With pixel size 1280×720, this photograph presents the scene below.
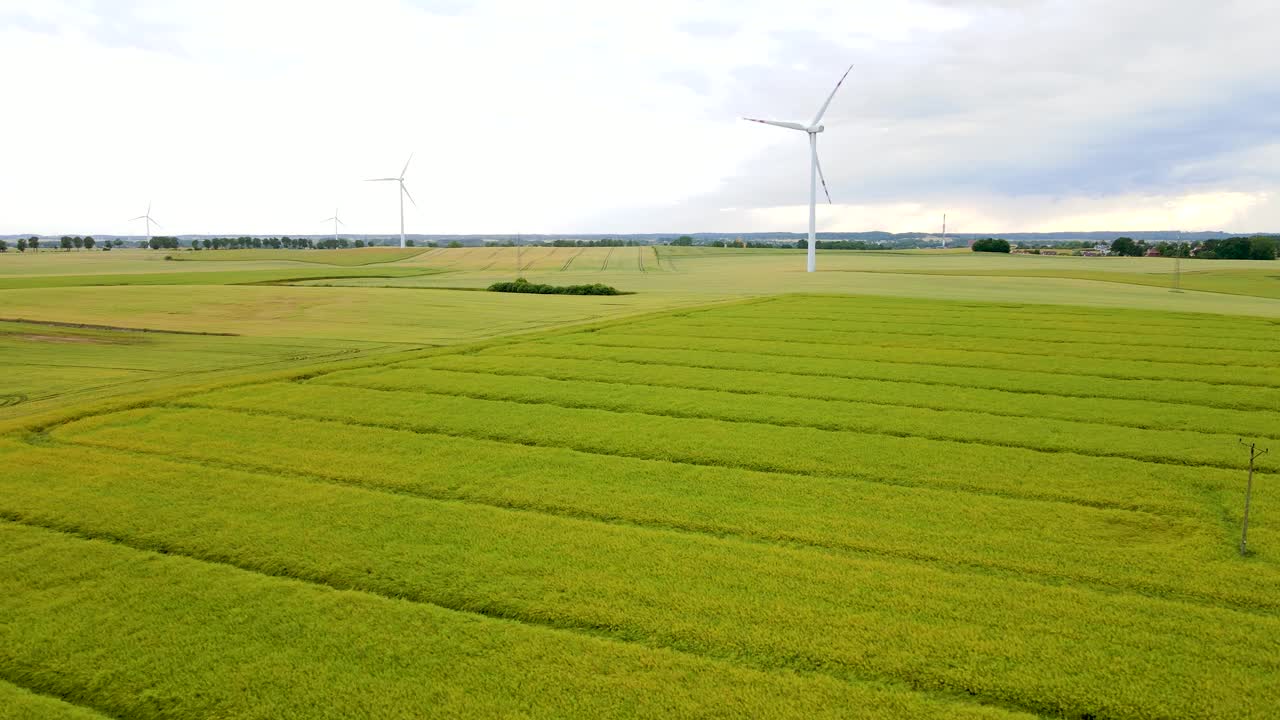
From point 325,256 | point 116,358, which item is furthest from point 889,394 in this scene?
point 325,256

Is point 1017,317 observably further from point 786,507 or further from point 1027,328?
point 786,507

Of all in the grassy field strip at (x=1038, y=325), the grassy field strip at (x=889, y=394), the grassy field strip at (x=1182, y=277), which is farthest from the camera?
the grassy field strip at (x=1182, y=277)

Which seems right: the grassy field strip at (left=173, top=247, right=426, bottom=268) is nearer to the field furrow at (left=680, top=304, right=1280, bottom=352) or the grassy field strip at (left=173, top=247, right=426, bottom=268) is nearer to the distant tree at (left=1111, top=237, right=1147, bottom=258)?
the field furrow at (left=680, top=304, right=1280, bottom=352)

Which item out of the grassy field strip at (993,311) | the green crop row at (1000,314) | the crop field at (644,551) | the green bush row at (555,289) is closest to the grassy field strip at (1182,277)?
the grassy field strip at (993,311)

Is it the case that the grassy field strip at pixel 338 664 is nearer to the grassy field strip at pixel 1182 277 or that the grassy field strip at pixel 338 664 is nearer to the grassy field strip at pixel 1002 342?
the grassy field strip at pixel 1002 342

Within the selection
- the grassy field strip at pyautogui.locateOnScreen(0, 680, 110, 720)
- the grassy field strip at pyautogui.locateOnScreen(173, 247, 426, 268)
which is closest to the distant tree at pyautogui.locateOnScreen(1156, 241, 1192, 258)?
the grassy field strip at pyautogui.locateOnScreen(173, 247, 426, 268)

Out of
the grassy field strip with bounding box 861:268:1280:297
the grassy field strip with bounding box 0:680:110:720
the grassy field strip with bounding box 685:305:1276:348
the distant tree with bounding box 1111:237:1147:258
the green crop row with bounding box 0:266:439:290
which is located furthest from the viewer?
the distant tree with bounding box 1111:237:1147:258
